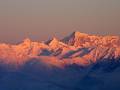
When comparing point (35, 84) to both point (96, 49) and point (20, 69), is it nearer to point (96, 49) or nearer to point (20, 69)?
point (20, 69)

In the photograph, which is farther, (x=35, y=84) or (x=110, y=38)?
(x=110, y=38)

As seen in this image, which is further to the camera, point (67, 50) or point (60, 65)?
point (67, 50)

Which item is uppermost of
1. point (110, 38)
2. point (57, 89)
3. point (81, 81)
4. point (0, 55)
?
point (110, 38)

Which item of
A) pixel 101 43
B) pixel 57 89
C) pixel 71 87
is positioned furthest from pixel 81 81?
pixel 101 43

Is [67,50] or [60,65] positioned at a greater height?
[67,50]

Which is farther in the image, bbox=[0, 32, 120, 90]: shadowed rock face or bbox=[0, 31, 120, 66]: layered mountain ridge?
bbox=[0, 31, 120, 66]: layered mountain ridge

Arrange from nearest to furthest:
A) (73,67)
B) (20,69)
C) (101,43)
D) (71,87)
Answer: (71,87) < (20,69) < (73,67) < (101,43)
